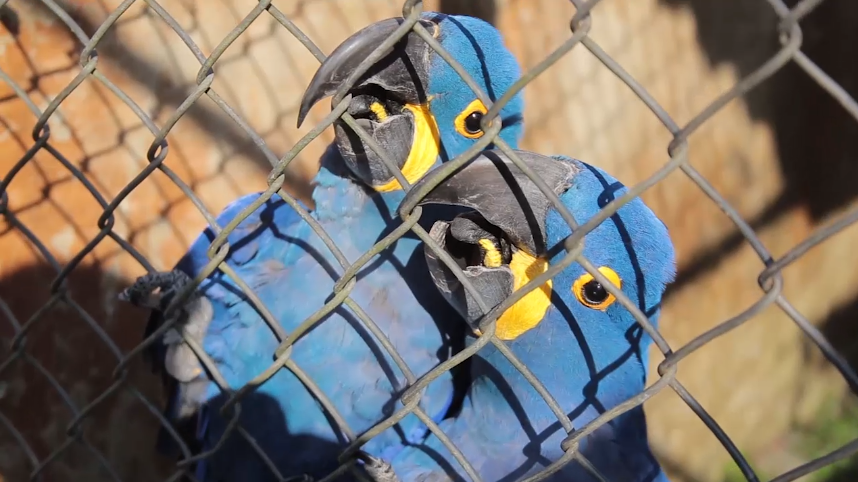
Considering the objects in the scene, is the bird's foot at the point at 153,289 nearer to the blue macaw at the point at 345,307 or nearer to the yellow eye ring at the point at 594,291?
the blue macaw at the point at 345,307

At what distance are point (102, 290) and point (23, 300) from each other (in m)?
→ 0.13

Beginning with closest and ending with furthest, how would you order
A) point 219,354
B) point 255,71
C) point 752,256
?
point 219,354 < point 255,71 < point 752,256

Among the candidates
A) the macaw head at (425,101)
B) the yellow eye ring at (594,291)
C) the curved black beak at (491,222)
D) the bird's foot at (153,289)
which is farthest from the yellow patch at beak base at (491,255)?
the bird's foot at (153,289)

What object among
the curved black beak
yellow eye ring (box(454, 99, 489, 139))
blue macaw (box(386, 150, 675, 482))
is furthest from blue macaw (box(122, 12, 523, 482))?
the curved black beak

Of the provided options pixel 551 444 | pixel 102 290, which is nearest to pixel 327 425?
pixel 551 444

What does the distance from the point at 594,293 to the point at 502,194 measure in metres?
0.22

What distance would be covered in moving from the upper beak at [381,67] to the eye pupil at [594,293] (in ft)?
1.24

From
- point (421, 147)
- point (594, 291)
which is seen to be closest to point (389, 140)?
point (421, 147)

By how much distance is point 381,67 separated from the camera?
2.78 ft

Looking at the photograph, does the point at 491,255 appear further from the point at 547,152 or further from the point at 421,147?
the point at 547,152

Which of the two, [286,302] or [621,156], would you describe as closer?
[286,302]

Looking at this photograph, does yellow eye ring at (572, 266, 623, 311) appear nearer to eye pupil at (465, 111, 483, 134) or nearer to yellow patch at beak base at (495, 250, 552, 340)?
yellow patch at beak base at (495, 250, 552, 340)

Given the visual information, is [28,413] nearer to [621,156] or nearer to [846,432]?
[621,156]

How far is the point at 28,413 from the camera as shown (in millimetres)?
1128
